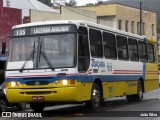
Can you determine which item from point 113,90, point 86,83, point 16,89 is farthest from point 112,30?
point 16,89

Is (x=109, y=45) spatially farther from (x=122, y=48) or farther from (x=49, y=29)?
(x=49, y=29)

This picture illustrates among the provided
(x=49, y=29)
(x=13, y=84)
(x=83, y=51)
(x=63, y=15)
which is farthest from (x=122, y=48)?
(x=63, y=15)

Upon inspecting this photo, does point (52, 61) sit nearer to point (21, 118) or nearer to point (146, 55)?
point (21, 118)

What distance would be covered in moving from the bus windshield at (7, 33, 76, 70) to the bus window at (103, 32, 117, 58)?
8.31 ft

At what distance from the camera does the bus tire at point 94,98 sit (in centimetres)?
1533

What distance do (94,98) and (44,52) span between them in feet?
8.18

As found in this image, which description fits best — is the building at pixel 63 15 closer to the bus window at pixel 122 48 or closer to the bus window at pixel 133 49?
the bus window at pixel 133 49

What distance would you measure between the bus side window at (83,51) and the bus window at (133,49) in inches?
190

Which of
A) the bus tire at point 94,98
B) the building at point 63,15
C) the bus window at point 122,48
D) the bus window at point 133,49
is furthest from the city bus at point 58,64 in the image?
the building at point 63,15

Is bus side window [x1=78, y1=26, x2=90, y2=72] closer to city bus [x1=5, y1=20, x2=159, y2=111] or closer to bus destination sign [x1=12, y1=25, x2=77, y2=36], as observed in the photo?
city bus [x1=5, y1=20, x2=159, y2=111]

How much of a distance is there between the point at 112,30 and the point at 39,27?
363 cm

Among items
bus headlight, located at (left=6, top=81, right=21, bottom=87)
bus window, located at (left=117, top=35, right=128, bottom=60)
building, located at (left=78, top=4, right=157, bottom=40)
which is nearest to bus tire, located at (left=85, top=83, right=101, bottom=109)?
bus headlight, located at (left=6, top=81, right=21, bottom=87)

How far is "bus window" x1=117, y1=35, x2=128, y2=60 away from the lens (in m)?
18.0

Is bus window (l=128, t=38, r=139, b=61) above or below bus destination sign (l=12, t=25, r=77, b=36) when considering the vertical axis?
below
